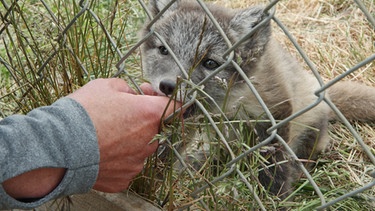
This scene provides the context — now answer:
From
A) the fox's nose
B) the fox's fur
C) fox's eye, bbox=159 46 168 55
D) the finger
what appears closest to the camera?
the finger

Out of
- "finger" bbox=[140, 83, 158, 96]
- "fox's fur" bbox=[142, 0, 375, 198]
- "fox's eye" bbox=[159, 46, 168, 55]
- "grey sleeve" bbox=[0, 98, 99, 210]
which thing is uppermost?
"grey sleeve" bbox=[0, 98, 99, 210]

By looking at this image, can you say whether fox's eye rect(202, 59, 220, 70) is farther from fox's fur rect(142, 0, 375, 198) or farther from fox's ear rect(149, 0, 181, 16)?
fox's ear rect(149, 0, 181, 16)

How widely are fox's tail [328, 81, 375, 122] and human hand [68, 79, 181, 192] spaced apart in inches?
77.6

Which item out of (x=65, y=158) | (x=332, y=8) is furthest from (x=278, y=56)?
(x=65, y=158)

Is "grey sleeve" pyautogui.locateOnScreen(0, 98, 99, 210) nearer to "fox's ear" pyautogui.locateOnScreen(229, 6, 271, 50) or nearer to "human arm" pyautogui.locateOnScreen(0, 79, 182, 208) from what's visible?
"human arm" pyautogui.locateOnScreen(0, 79, 182, 208)

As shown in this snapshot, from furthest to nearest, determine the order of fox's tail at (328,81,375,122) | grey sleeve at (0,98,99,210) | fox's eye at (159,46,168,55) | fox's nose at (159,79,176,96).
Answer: fox's tail at (328,81,375,122) → fox's eye at (159,46,168,55) → fox's nose at (159,79,176,96) → grey sleeve at (0,98,99,210)

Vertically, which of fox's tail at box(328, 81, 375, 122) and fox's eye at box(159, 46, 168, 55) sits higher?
fox's eye at box(159, 46, 168, 55)

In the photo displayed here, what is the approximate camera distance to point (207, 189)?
81.7 inches

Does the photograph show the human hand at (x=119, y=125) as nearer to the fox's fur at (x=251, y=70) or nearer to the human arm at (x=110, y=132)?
the human arm at (x=110, y=132)

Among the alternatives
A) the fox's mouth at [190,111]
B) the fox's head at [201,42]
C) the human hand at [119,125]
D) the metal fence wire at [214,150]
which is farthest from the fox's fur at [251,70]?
the human hand at [119,125]

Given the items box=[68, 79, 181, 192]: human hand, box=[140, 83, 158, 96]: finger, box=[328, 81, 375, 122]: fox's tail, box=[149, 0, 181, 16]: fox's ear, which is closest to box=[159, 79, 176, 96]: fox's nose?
box=[140, 83, 158, 96]: finger

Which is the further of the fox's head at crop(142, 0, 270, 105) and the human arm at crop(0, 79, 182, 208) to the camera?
the fox's head at crop(142, 0, 270, 105)

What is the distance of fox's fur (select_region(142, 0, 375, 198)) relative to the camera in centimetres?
311

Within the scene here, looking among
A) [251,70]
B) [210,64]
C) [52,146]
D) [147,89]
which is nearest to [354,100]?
[251,70]
